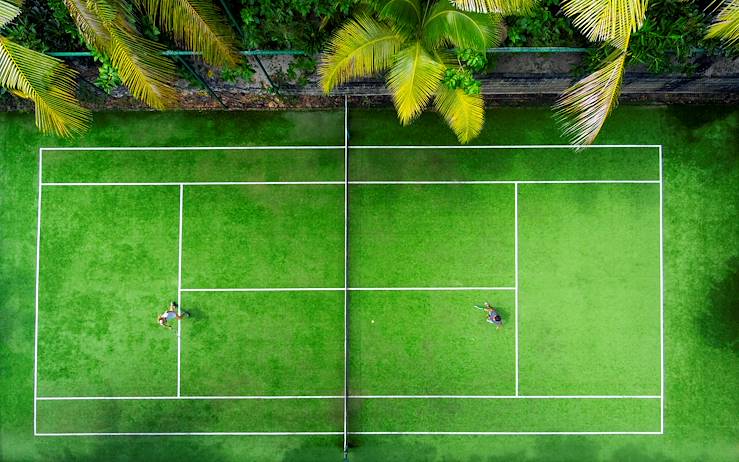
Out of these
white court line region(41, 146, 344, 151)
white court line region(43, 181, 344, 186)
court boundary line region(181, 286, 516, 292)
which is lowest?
court boundary line region(181, 286, 516, 292)

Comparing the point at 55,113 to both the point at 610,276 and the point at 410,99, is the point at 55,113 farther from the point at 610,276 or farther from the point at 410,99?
the point at 610,276

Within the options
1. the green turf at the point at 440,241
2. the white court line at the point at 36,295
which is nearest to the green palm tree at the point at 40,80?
the white court line at the point at 36,295

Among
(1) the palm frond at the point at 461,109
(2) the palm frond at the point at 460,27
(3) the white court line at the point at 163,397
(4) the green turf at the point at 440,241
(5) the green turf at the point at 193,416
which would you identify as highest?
(2) the palm frond at the point at 460,27

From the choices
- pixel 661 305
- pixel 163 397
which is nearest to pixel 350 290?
pixel 163 397

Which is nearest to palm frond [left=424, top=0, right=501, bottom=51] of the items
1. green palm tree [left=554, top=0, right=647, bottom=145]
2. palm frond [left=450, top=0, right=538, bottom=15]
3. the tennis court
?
palm frond [left=450, top=0, right=538, bottom=15]

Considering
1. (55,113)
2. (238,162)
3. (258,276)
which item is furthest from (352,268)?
(55,113)

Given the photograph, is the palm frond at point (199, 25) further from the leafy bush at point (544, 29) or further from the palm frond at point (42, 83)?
the leafy bush at point (544, 29)

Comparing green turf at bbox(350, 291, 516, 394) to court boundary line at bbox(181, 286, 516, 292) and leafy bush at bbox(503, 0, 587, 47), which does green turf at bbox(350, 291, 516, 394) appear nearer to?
court boundary line at bbox(181, 286, 516, 292)
